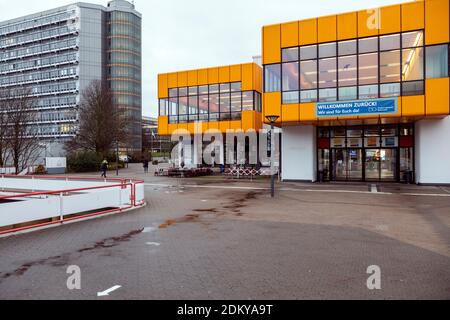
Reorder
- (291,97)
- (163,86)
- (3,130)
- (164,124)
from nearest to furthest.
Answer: (291,97) → (3,130) → (164,124) → (163,86)

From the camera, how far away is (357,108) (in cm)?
2044

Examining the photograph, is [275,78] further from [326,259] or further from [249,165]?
[326,259]

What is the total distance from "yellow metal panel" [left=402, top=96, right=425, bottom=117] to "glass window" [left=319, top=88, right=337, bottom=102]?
12.8 ft

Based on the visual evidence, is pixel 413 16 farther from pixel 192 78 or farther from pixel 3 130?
pixel 3 130

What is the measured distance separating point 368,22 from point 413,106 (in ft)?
18.8

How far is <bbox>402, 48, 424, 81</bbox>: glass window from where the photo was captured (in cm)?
1986

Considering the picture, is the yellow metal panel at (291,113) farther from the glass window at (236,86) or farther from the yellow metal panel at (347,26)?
the glass window at (236,86)

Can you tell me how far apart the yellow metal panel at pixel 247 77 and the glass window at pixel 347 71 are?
1258 cm

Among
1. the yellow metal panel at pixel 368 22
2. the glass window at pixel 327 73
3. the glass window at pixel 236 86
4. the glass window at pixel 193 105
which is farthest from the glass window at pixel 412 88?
the glass window at pixel 193 105

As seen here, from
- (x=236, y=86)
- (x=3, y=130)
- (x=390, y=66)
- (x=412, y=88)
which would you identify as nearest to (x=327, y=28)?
(x=390, y=66)

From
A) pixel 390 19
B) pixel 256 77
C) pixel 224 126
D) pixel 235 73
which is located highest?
pixel 235 73

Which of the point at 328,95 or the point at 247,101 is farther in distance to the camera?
the point at 247,101
